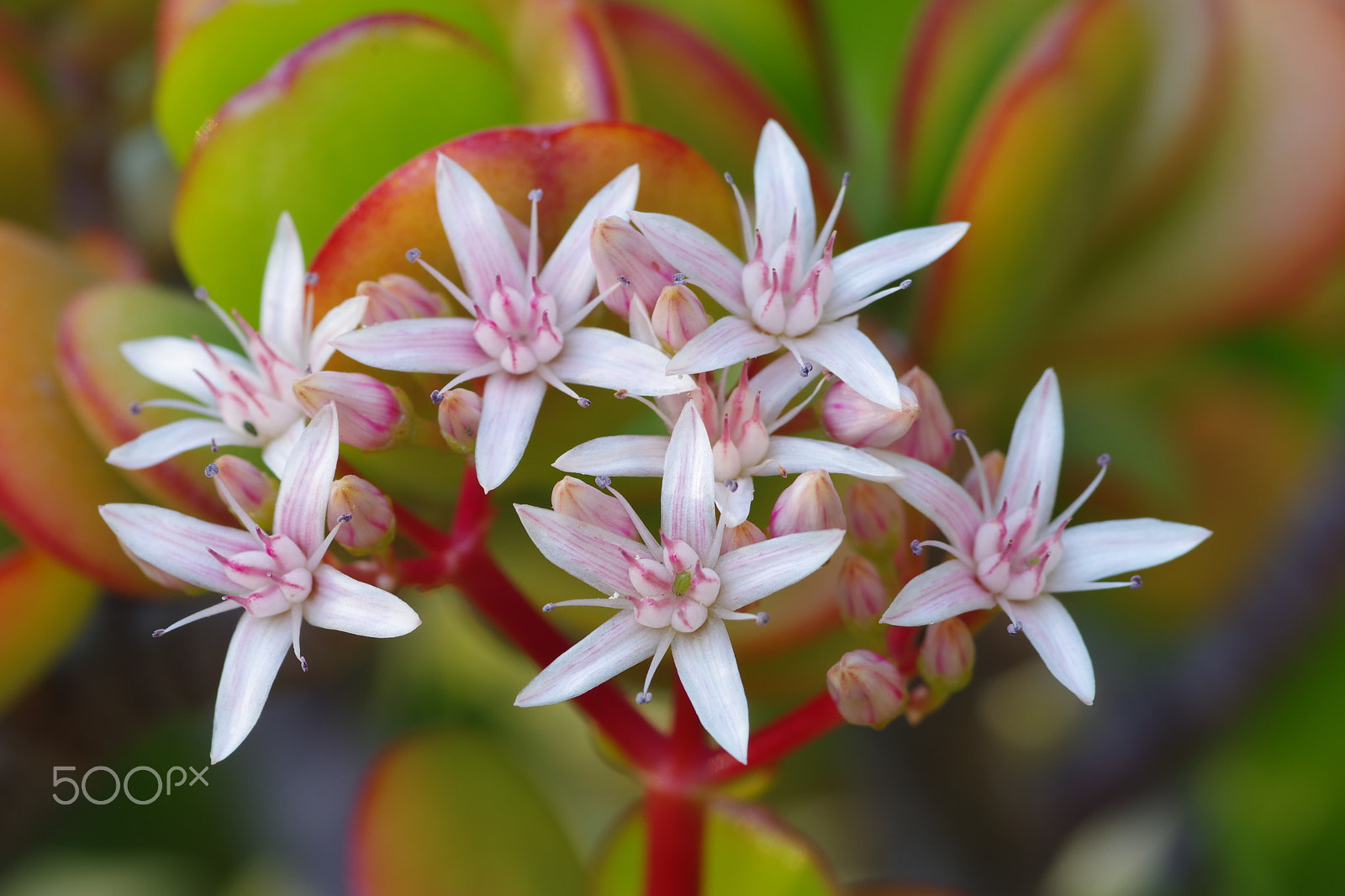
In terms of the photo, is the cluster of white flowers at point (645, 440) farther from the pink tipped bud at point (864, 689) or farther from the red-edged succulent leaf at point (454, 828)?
the red-edged succulent leaf at point (454, 828)

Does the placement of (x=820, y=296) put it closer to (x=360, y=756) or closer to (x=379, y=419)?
(x=379, y=419)

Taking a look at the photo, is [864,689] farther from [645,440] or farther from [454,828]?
[454,828]

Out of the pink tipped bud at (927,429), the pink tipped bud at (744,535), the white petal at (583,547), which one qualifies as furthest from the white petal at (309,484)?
the pink tipped bud at (927,429)

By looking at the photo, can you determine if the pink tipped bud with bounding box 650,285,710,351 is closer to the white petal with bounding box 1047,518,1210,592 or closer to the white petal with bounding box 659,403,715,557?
the white petal with bounding box 659,403,715,557

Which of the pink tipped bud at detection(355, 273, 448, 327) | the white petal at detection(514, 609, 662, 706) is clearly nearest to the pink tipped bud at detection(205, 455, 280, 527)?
the pink tipped bud at detection(355, 273, 448, 327)

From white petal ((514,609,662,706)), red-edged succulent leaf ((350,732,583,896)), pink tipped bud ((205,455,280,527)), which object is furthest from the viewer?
red-edged succulent leaf ((350,732,583,896))

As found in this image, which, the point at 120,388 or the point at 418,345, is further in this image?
the point at 120,388

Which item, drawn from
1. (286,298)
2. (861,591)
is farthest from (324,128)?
(861,591)
